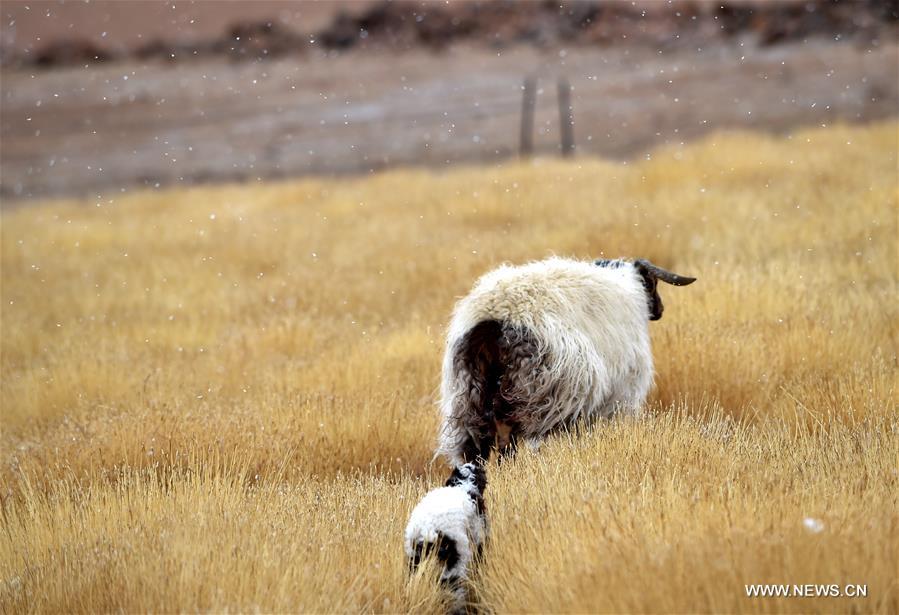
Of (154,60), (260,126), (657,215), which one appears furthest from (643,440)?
(154,60)

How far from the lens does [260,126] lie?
32.8 meters

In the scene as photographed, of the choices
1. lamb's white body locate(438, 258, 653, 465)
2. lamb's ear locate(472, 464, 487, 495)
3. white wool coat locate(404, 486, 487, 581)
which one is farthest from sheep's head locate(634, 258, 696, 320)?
white wool coat locate(404, 486, 487, 581)

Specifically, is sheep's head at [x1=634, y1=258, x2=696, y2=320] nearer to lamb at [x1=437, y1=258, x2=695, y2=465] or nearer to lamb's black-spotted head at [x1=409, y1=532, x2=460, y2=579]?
lamb at [x1=437, y1=258, x2=695, y2=465]

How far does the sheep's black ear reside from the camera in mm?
5855

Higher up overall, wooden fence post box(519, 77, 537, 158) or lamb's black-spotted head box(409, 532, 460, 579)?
wooden fence post box(519, 77, 537, 158)

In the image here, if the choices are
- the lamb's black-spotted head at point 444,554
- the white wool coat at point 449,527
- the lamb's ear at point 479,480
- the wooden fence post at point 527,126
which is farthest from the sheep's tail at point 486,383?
the wooden fence post at point 527,126

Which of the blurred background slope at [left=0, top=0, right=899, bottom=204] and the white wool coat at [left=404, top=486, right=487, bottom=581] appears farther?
the blurred background slope at [left=0, top=0, right=899, bottom=204]

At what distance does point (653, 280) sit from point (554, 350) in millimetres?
1501

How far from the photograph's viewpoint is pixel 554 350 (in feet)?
15.6

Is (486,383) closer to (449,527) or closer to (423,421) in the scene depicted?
(449,527)

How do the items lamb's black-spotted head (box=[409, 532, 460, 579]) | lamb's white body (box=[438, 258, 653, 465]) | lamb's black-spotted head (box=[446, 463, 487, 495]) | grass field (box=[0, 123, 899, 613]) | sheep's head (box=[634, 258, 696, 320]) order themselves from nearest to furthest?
grass field (box=[0, 123, 899, 613]), lamb's black-spotted head (box=[409, 532, 460, 579]), lamb's black-spotted head (box=[446, 463, 487, 495]), lamb's white body (box=[438, 258, 653, 465]), sheep's head (box=[634, 258, 696, 320])

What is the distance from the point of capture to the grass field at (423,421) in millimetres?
3395

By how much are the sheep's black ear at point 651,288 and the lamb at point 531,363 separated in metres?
0.58

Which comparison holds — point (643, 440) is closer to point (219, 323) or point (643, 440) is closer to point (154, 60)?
point (219, 323)
